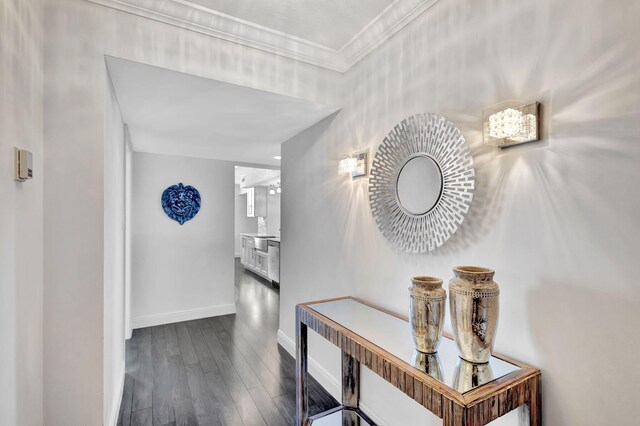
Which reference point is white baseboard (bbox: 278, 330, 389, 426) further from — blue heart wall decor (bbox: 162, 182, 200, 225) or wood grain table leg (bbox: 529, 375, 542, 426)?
blue heart wall decor (bbox: 162, 182, 200, 225)

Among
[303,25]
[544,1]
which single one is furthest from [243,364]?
[544,1]

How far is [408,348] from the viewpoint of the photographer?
1.30 metres

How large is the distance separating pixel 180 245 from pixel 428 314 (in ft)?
12.0

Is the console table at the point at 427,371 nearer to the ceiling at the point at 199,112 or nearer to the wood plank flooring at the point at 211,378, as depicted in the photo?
the wood plank flooring at the point at 211,378

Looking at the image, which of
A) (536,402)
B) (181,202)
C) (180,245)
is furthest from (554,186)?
(180,245)

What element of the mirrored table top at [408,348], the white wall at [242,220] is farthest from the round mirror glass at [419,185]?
the white wall at [242,220]

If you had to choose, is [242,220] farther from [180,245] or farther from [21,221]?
[21,221]

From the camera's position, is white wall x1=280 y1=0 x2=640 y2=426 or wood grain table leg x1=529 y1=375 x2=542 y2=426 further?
wood grain table leg x1=529 y1=375 x2=542 y2=426

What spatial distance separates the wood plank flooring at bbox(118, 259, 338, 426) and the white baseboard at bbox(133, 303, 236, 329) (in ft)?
0.33

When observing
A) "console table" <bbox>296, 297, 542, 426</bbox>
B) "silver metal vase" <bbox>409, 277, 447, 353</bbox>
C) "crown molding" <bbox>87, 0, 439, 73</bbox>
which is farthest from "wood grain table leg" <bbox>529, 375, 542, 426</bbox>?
"crown molding" <bbox>87, 0, 439, 73</bbox>

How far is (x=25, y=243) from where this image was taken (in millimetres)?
1276

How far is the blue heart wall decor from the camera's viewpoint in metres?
3.94

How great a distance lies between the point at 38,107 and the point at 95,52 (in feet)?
1.31

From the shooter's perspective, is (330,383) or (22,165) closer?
(22,165)
